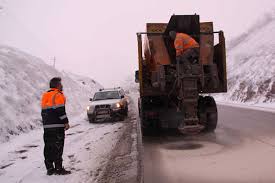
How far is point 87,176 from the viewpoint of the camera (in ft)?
18.5

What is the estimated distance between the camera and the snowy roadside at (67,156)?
5737 millimetres

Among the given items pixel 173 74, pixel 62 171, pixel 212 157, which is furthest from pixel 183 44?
pixel 62 171

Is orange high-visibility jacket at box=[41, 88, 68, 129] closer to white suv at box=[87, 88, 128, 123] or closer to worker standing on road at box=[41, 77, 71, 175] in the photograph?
worker standing on road at box=[41, 77, 71, 175]

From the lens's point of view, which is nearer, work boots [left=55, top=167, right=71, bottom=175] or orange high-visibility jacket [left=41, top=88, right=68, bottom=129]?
work boots [left=55, top=167, right=71, bottom=175]

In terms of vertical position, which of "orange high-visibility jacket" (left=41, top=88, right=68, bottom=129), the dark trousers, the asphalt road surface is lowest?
the asphalt road surface

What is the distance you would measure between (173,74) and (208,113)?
1868 millimetres

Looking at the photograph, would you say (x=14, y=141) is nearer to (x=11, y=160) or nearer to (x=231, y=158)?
(x=11, y=160)

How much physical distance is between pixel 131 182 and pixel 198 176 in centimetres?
120

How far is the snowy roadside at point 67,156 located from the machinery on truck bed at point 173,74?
66.1 inches

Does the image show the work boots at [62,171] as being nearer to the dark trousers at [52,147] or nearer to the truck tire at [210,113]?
the dark trousers at [52,147]

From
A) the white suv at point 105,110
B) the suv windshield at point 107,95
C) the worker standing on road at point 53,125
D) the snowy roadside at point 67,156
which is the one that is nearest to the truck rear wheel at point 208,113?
the snowy roadside at point 67,156

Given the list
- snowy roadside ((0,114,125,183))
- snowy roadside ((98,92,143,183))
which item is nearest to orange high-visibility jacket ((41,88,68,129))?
snowy roadside ((0,114,125,183))

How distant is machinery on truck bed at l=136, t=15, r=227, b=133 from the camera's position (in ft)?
27.5

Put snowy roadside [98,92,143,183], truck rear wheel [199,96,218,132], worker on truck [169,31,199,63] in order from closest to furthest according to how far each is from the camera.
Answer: snowy roadside [98,92,143,183] < worker on truck [169,31,199,63] < truck rear wheel [199,96,218,132]
